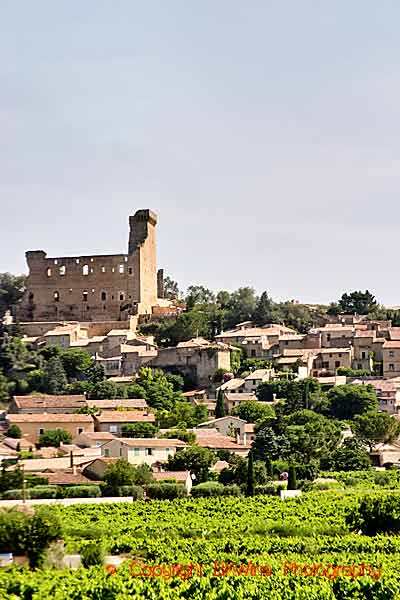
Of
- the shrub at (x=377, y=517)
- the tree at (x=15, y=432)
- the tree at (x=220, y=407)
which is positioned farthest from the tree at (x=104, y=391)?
the shrub at (x=377, y=517)

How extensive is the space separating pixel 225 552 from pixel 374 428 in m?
26.5

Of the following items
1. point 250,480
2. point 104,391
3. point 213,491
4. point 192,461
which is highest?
point 104,391

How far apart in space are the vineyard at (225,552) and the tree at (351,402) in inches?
691

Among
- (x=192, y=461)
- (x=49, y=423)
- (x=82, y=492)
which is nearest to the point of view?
(x=82, y=492)

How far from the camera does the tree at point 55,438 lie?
53.3 m

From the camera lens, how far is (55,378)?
64.1 meters

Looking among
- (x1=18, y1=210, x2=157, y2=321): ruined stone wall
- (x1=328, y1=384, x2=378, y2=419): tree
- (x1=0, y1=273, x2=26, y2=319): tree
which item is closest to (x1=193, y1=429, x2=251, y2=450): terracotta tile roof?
(x1=328, y1=384, x2=378, y2=419): tree

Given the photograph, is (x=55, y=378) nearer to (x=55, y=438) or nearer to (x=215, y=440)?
(x=55, y=438)

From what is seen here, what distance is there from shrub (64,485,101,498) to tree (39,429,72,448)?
1156cm

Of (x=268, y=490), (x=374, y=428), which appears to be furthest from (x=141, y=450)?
(x=374, y=428)

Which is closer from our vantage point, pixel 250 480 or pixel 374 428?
pixel 250 480

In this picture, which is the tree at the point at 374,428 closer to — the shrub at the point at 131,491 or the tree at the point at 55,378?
the shrub at the point at 131,491

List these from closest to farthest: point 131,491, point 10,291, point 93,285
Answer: point 131,491, point 93,285, point 10,291

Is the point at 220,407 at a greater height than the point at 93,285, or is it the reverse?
the point at 93,285
